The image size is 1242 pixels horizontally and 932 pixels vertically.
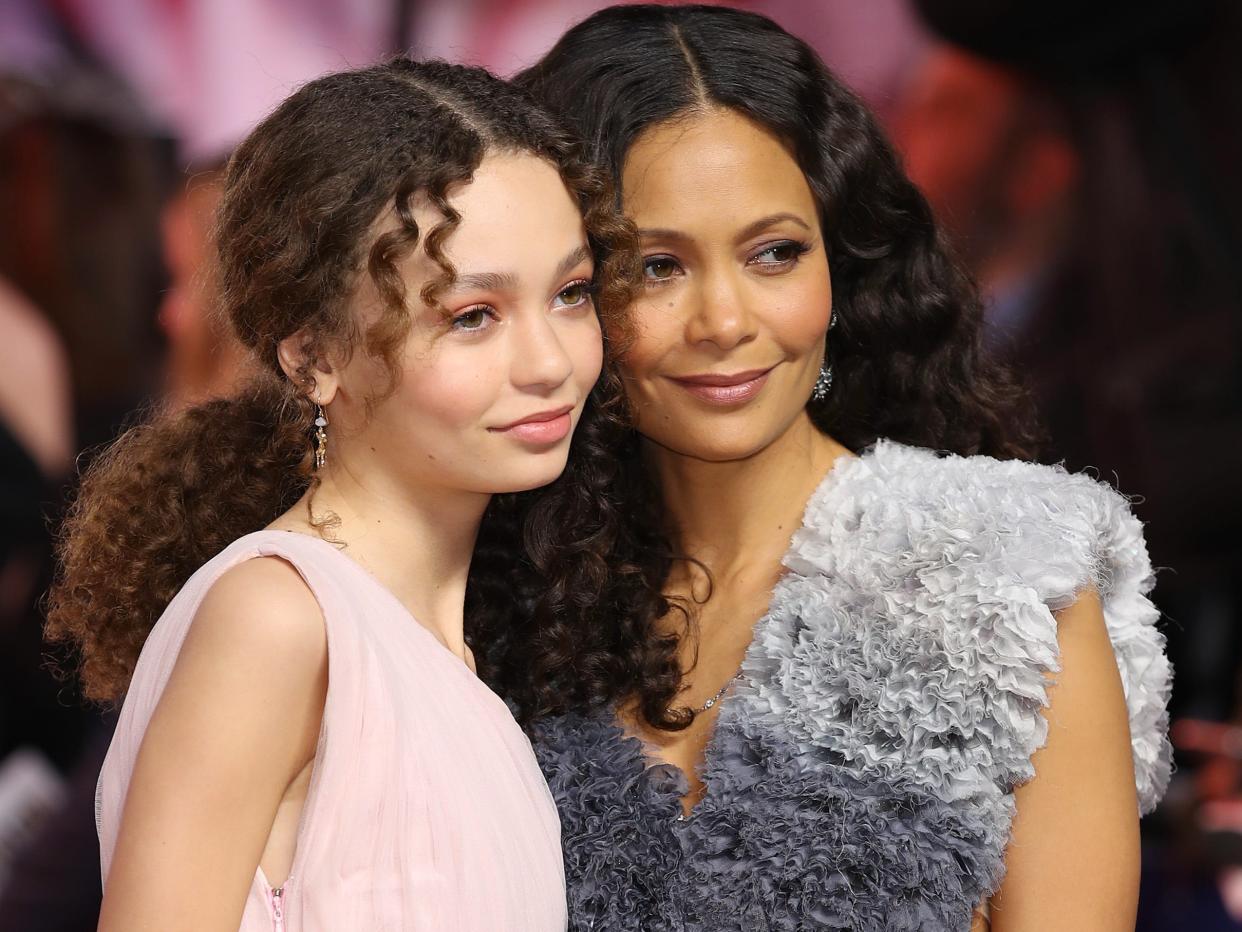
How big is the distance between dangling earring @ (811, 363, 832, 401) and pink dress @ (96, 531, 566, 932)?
793 mm

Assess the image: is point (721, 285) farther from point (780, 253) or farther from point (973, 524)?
point (973, 524)

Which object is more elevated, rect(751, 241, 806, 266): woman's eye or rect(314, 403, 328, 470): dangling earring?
rect(314, 403, 328, 470): dangling earring

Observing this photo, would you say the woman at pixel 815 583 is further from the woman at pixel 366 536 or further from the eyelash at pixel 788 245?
the woman at pixel 366 536

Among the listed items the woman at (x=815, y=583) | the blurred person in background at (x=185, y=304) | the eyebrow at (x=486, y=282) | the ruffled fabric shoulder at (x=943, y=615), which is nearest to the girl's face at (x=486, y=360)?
the eyebrow at (x=486, y=282)

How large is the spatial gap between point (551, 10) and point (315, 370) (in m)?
2.41

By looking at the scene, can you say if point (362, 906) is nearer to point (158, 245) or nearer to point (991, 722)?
point (991, 722)

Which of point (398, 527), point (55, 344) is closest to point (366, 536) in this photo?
point (398, 527)

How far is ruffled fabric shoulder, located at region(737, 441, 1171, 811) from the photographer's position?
5.62 feet

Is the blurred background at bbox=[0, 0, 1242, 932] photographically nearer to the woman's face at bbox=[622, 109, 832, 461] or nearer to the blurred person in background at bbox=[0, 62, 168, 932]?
the blurred person in background at bbox=[0, 62, 168, 932]

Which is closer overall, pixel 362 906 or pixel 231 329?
pixel 362 906

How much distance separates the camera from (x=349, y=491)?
169 centimetres

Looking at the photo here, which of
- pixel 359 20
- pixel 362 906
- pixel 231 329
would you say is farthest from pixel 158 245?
pixel 362 906

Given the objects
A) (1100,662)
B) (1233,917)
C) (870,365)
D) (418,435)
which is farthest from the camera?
(1233,917)

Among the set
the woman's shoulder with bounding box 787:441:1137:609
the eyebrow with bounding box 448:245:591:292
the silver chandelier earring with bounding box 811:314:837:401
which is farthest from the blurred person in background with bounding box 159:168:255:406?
the eyebrow with bounding box 448:245:591:292
